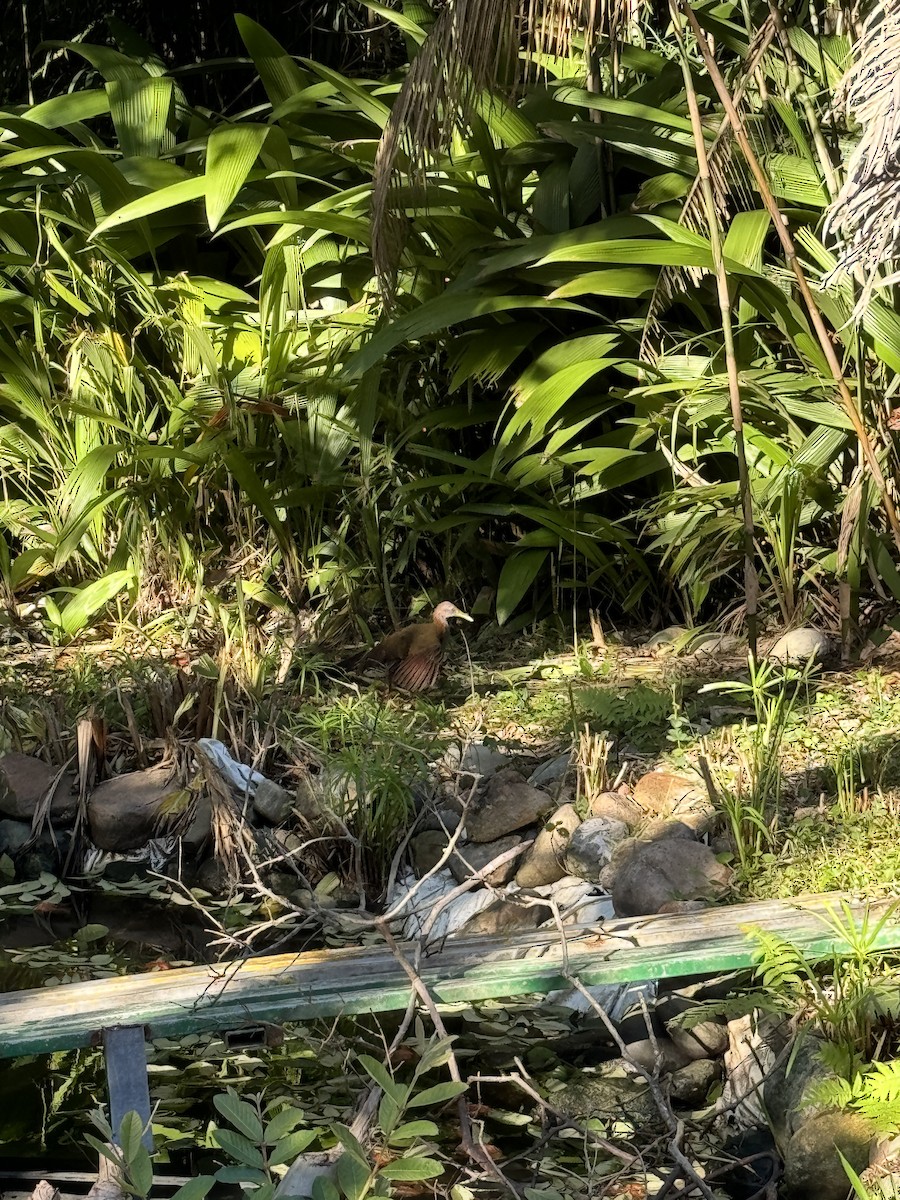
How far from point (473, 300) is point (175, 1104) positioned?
295 cm

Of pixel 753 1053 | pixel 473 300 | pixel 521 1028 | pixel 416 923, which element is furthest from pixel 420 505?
pixel 753 1053

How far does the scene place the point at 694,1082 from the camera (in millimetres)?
3029

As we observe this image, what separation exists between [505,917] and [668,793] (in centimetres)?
59

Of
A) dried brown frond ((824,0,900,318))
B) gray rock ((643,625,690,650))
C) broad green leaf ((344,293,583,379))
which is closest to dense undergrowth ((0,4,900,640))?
broad green leaf ((344,293,583,379))

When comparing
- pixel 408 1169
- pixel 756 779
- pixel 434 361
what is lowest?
pixel 756 779

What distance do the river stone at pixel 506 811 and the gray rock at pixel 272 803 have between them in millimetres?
617

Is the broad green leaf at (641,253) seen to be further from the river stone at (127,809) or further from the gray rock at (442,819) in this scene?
the river stone at (127,809)

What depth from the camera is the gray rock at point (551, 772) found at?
429cm

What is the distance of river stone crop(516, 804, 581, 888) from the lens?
156 inches

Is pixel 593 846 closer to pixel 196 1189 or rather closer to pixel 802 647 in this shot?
pixel 802 647

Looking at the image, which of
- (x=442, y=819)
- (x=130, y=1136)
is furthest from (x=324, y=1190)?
(x=442, y=819)

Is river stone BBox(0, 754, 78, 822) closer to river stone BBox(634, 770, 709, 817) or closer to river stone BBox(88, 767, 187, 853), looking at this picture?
river stone BBox(88, 767, 187, 853)

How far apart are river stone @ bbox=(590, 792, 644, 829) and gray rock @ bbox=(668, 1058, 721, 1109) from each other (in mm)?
943

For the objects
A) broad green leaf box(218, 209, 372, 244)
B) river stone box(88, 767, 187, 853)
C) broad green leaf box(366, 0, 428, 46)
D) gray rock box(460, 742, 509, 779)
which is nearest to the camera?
gray rock box(460, 742, 509, 779)
